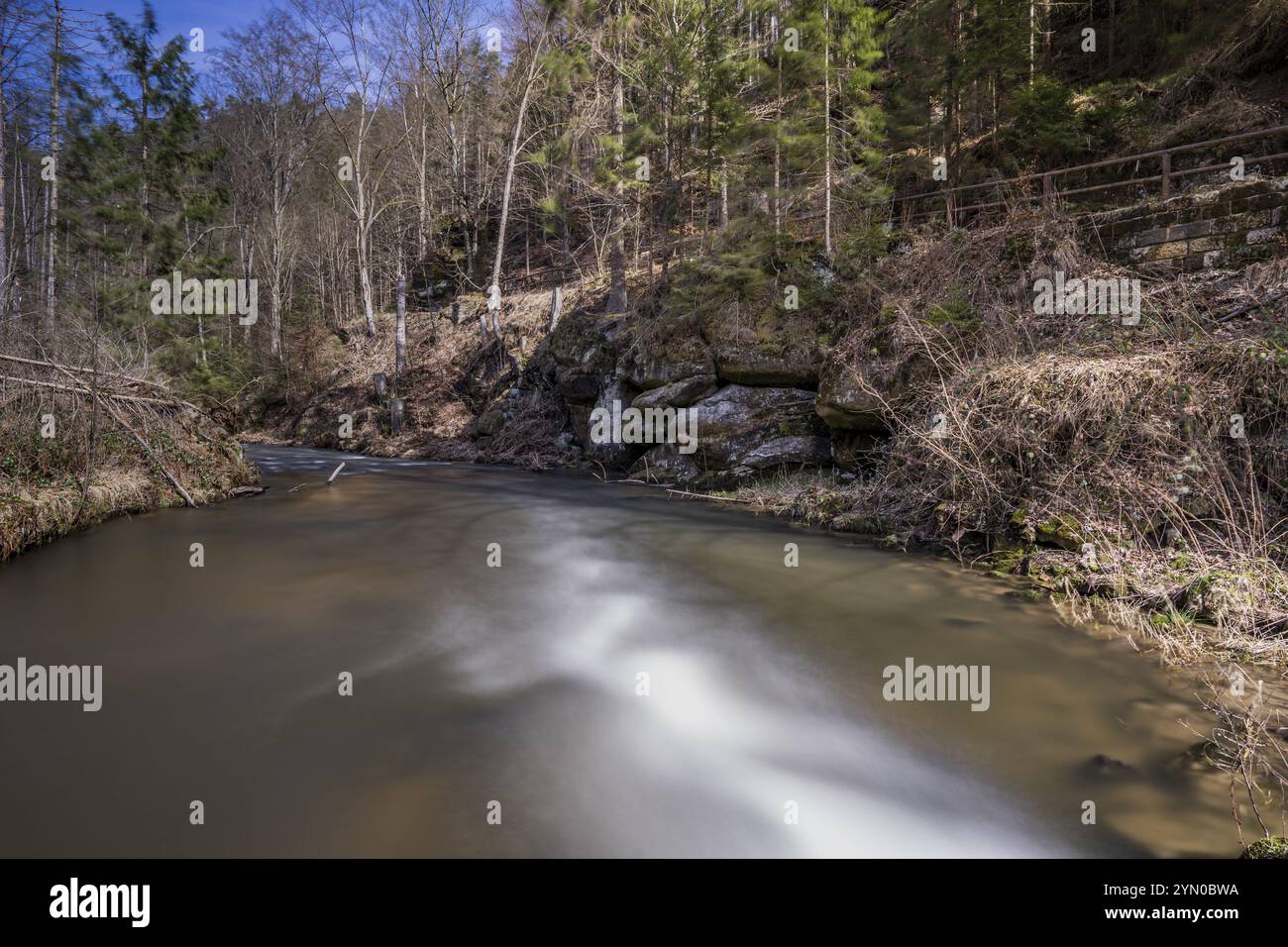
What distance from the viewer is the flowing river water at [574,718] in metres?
3.15

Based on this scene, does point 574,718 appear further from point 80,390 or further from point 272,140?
point 272,140

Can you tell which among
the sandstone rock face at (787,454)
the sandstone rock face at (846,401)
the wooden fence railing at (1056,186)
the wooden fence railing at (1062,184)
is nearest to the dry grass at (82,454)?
the sandstone rock face at (787,454)

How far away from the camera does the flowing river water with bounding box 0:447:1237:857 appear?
10.3ft

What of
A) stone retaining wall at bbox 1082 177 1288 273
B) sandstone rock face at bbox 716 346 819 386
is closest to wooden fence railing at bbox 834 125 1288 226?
stone retaining wall at bbox 1082 177 1288 273

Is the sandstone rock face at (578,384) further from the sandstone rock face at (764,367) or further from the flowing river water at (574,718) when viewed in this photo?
the flowing river water at (574,718)

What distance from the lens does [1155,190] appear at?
501 inches

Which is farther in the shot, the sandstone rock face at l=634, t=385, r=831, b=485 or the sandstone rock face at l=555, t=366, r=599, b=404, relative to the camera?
the sandstone rock face at l=555, t=366, r=599, b=404

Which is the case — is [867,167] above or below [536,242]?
below

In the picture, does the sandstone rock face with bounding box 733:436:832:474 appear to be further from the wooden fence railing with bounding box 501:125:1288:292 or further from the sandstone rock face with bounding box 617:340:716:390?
the wooden fence railing with bounding box 501:125:1288:292

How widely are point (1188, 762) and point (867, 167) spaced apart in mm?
14056

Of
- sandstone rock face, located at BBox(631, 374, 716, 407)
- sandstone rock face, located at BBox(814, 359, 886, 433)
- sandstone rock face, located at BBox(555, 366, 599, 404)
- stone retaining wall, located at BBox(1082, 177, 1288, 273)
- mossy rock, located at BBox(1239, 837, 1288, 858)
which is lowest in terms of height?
mossy rock, located at BBox(1239, 837, 1288, 858)

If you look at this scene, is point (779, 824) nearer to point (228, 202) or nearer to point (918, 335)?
point (918, 335)

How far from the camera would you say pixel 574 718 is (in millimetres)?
4363
